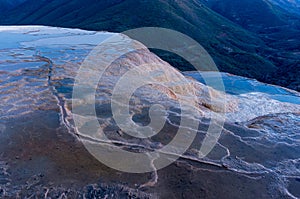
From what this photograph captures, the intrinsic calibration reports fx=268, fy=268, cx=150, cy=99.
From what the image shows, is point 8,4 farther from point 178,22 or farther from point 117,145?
point 117,145

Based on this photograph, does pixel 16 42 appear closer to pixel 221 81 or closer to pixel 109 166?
pixel 109 166

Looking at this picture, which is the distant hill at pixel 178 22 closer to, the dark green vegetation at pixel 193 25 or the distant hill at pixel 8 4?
the dark green vegetation at pixel 193 25

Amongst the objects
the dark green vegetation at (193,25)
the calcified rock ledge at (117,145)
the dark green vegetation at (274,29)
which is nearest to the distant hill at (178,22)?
the dark green vegetation at (193,25)

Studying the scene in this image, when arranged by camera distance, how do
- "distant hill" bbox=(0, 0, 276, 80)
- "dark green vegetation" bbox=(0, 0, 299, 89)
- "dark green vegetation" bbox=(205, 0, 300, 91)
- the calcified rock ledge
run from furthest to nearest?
1. "distant hill" bbox=(0, 0, 276, 80)
2. "dark green vegetation" bbox=(0, 0, 299, 89)
3. "dark green vegetation" bbox=(205, 0, 300, 91)
4. the calcified rock ledge

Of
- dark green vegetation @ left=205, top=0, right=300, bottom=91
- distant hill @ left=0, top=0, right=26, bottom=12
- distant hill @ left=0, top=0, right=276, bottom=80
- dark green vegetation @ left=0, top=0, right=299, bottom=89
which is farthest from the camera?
distant hill @ left=0, top=0, right=26, bottom=12

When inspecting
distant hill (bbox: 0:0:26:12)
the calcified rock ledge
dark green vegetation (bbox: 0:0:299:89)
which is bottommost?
distant hill (bbox: 0:0:26:12)

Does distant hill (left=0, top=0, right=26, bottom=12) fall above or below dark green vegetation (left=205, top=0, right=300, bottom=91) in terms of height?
below

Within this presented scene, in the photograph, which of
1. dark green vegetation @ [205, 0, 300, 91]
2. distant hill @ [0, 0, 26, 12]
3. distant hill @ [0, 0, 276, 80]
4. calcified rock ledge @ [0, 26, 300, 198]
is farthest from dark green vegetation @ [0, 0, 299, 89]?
calcified rock ledge @ [0, 26, 300, 198]

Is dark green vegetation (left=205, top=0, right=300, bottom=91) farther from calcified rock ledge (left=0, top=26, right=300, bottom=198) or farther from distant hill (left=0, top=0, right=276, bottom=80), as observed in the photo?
calcified rock ledge (left=0, top=26, right=300, bottom=198)

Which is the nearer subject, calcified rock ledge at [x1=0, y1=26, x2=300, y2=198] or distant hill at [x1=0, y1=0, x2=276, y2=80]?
calcified rock ledge at [x1=0, y1=26, x2=300, y2=198]

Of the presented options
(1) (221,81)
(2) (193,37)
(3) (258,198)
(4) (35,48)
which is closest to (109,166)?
(3) (258,198)
